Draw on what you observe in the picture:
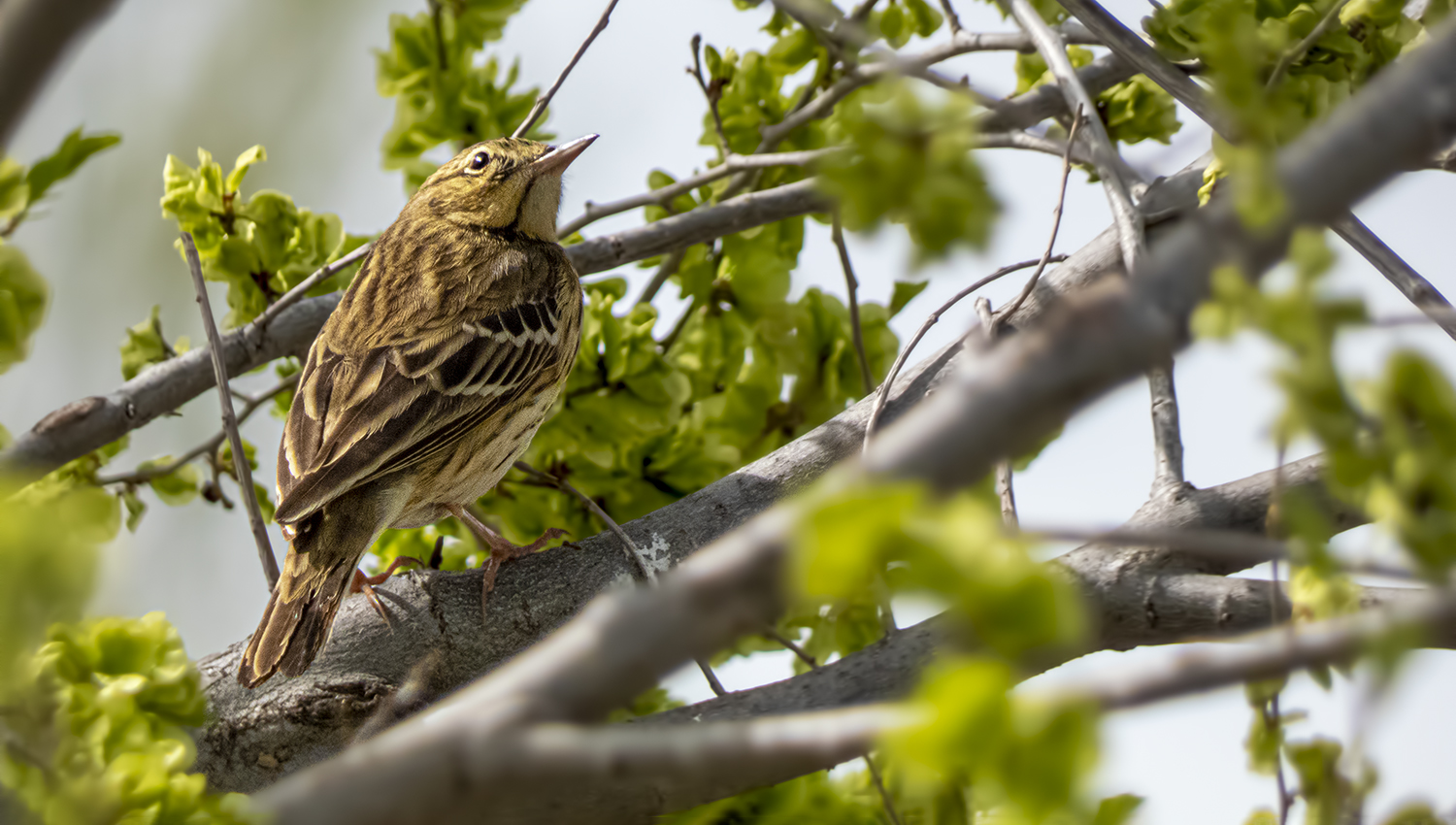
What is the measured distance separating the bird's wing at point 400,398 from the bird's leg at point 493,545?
21 centimetres

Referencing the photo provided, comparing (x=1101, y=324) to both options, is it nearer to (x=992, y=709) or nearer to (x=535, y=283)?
(x=992, y=709)

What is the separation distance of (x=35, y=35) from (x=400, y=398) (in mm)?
1866

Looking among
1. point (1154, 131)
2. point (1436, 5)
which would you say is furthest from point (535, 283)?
point (1436, 5)

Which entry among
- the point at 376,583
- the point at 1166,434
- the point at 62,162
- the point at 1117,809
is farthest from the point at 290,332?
the point at 1117,809

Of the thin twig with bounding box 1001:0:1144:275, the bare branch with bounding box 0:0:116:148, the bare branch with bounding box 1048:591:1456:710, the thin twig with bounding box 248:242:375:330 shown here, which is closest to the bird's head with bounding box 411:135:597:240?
the thin twig with bounding box 248:242:375:330

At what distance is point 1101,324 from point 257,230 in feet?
8.29

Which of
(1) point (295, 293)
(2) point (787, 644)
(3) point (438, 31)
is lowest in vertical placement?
(2) point (787, 644)

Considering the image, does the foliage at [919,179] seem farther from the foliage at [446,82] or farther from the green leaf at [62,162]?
the foliage at [446,82]

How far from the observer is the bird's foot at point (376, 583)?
7.25 ft

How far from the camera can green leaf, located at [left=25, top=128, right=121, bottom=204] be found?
1386 mm

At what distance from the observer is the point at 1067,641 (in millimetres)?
661

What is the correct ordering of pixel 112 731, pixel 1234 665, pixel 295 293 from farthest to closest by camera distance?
pixel 295 293, pixel 112 731, pixel 1234 665

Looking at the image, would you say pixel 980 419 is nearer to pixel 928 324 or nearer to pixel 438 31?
pixel 928 324

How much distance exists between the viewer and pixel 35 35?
0.86m
